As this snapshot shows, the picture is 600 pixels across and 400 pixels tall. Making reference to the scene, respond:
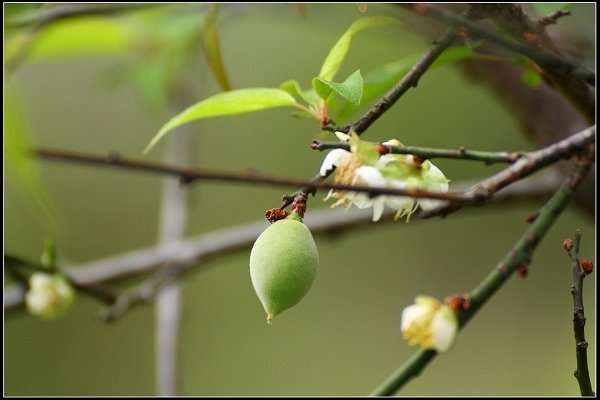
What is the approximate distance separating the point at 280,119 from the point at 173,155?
78 cm

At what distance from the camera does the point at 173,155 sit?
1305mm

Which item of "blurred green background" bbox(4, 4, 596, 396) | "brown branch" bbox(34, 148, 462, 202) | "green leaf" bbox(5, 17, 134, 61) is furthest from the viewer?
A: "blurred green background" bbox(4, 4, 596, 396)

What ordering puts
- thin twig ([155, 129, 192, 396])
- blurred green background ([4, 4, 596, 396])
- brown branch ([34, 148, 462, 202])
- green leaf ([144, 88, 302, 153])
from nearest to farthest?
brown branch ([34, 148, 462, 202]), green leaf ([144, 88, 302, 153]), thin twig ([155, 129, 192, 396]), blurred green background ([4, 4, 596, 396])

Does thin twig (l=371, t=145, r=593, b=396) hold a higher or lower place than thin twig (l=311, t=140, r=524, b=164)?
lower

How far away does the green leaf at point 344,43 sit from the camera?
1.63 feet

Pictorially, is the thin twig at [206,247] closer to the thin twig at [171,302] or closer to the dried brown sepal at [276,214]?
the thin twig at [171,302]

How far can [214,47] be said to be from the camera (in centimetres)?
56

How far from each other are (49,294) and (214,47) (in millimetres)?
295

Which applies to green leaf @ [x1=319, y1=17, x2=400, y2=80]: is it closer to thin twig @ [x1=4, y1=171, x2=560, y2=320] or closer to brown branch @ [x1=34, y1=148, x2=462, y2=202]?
brown branch @ [x1=34, y1=148, x2=462, y2=202]

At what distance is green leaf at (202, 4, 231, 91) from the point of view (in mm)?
550

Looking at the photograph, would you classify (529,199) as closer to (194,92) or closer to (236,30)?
(194,92)

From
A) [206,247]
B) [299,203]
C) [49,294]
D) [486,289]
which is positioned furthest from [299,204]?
[206,247]

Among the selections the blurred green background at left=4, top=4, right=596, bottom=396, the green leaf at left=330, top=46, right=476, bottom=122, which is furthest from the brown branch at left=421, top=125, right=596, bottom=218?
the blurred green background at left=4, top=4, right=596, bottom=396

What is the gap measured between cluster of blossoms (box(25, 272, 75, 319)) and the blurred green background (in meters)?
0.81
